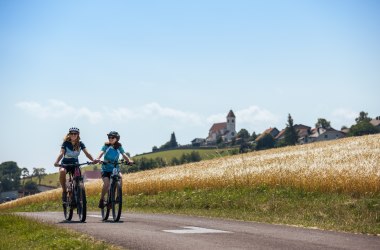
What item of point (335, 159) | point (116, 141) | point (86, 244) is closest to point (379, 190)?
→ point (335, 159)

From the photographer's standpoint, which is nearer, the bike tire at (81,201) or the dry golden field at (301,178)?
the bike tire at (81,201)

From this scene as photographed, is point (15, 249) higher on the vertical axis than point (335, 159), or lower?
lower

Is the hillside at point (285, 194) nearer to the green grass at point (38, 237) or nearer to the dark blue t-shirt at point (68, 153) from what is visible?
the dark blue t-shirt at point (68, 153)

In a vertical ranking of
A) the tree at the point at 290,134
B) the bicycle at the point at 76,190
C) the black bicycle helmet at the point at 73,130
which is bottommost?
the bicycle at the point at 76,190

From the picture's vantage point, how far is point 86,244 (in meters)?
10.3

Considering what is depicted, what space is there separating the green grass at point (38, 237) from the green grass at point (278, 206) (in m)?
6.41

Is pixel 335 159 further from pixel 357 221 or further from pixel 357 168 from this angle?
pixel 357 221

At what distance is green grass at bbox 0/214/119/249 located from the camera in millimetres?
10398

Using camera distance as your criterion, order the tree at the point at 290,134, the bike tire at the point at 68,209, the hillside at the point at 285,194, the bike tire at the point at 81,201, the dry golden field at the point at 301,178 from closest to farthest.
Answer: the bike tire at the point at 81,201 < the bike tire at the point at 68,209 < the hillside at the point at 285,194 < the dry golden field at the point at 301,178 < the tree at the point at 290,134

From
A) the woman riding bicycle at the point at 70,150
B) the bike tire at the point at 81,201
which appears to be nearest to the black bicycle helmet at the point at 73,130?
the woman riding bicycle at the point at 70,150

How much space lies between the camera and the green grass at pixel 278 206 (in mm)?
16938

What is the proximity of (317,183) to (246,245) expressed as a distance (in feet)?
41.8

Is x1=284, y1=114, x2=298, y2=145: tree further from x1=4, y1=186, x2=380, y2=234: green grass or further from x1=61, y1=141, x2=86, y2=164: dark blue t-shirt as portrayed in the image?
x1=61, y1=141, x2=86, y2=164: dark blue t-shirt

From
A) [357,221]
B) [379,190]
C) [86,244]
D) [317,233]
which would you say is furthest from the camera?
[379,190]
